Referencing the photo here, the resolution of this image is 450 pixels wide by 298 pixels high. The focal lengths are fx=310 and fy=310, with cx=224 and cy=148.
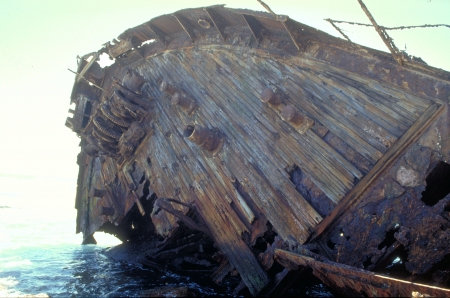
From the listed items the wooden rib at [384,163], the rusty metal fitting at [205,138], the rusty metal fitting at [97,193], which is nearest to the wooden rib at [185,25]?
the rusty metal fitting at [205,138]

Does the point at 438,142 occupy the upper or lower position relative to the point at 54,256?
upper

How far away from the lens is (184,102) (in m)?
7.57

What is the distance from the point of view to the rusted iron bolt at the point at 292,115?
17.4 feet

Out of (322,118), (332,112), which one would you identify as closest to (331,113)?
(332,112)

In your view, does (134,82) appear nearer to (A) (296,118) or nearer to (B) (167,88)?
(B) (167,88)

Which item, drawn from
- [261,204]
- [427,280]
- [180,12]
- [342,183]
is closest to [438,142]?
[342,183]

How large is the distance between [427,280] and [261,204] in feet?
8.60

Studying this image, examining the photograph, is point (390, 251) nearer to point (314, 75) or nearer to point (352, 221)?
point (352, 221)

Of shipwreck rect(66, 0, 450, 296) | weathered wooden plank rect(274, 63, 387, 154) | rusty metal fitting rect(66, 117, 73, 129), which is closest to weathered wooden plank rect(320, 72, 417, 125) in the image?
shipwreck rect(66, 0, 450, 296)

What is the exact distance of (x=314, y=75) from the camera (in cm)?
558

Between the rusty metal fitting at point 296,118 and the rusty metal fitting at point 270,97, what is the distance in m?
0.35

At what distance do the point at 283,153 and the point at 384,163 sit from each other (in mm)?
1695

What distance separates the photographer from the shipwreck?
4.06 meters

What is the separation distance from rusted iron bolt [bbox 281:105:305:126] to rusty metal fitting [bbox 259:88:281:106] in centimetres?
35
